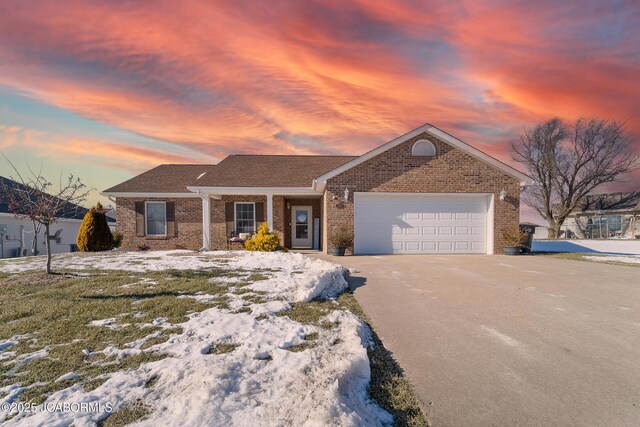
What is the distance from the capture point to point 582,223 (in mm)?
30078

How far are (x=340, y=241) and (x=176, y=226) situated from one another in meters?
8.52

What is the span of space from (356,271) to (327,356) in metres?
5.45

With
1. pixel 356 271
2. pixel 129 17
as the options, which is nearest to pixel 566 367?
pixel 356 271

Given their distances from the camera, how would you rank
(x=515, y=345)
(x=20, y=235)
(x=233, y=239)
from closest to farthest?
(x=515, y=345) → (x=233, y=239) → (x=20, y=235)

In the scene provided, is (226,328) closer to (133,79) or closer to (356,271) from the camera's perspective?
(356,271)

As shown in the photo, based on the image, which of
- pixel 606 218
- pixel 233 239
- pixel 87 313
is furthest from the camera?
pixel 606 218

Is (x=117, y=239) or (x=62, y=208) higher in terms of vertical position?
(x=62, y=208)

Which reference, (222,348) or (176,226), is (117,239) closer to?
(176,226)

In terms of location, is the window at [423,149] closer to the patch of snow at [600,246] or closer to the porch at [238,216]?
the porch at [238,216]

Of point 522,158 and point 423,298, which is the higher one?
point 522,158

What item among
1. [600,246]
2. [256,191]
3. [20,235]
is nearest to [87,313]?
[256,191]

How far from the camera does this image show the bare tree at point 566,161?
2692 centimetres

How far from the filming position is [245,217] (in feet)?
50.2

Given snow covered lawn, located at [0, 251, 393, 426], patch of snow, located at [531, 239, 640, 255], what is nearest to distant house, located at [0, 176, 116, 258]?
snow covered lawn, located at [0, 251, 393, 426]
